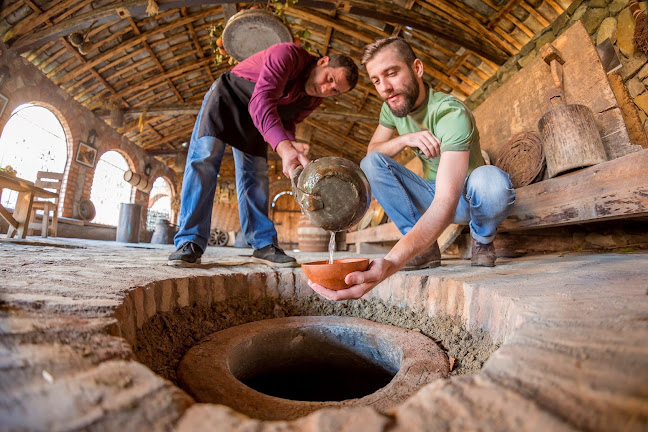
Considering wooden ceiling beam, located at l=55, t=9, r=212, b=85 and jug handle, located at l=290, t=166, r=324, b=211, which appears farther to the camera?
wooden ceiling beam, located at l=55, t=9, r=212, b=85

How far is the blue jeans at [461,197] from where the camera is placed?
5.98 feet

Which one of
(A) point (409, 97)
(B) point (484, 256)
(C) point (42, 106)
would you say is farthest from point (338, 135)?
(B) point (484, 256)

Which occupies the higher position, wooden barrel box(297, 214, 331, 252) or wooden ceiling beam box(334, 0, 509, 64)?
wooden ceiling beam box(334, 0, 509, 64)

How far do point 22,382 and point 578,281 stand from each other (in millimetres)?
1426

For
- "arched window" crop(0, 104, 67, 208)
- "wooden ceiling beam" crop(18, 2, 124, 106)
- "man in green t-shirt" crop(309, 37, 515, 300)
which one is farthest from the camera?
"arched window" crop(0, 104, 67, 208)

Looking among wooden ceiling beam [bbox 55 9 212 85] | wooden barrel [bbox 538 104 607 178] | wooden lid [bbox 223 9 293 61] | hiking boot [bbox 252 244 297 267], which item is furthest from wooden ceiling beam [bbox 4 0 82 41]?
wooden barrel [bbox 538 104 607 178]

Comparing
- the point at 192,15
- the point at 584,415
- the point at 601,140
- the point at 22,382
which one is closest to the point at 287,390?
the point at 22,382

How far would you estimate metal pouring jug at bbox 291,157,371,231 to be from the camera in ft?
4.55

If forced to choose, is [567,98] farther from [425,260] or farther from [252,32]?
[252,32]

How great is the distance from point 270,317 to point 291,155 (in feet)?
2.95

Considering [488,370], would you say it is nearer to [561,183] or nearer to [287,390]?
[287,390]

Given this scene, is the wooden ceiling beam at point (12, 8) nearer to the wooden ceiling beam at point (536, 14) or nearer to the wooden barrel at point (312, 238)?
the wooden barrel at point (312, 238)

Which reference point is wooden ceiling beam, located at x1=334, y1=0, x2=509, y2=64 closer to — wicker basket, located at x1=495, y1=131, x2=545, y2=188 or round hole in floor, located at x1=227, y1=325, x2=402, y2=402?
wicker basket, located at x1=495, y1=131, x2=545, y2=188

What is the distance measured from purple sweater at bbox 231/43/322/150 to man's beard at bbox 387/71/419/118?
0.71 metres
